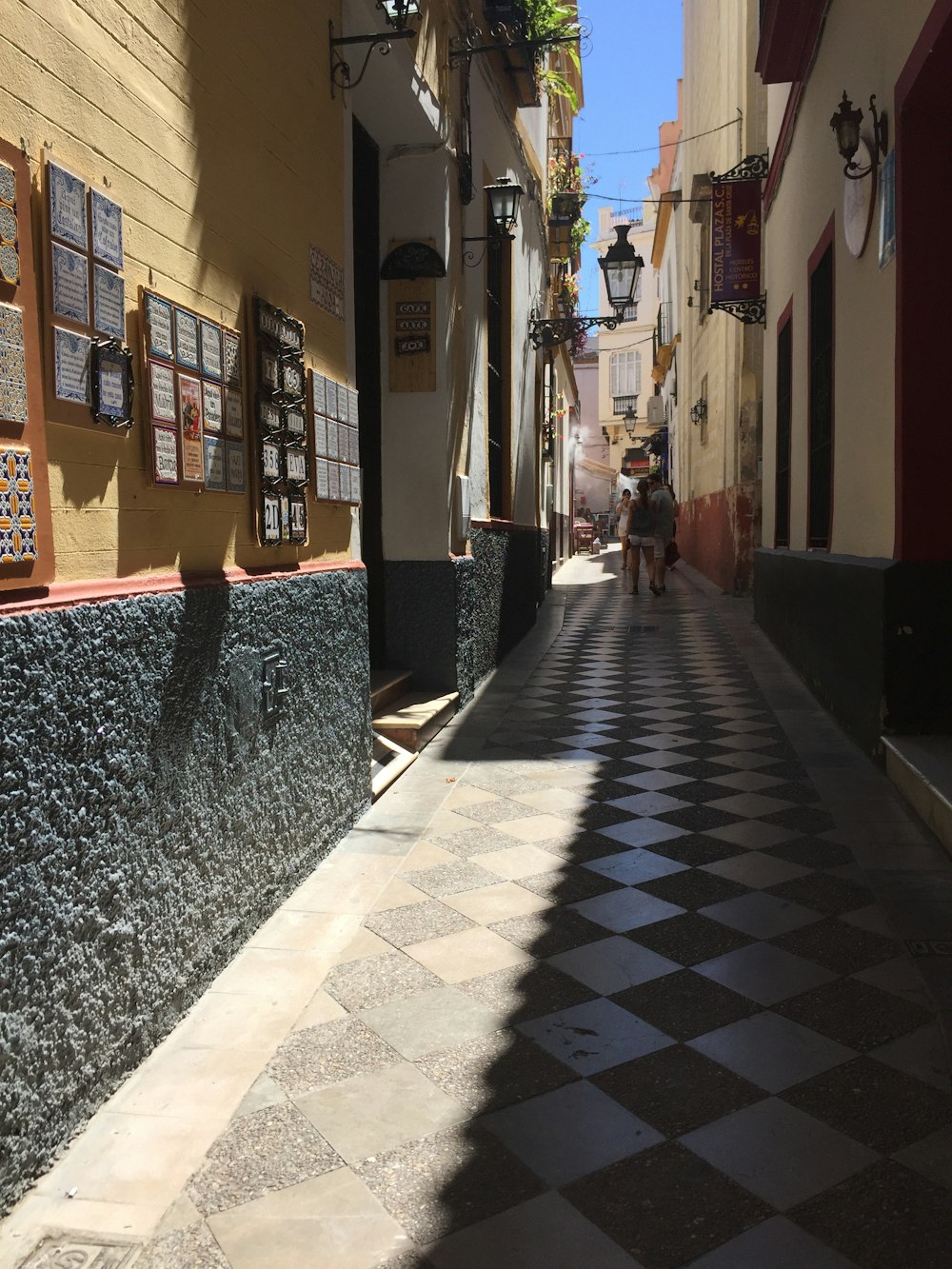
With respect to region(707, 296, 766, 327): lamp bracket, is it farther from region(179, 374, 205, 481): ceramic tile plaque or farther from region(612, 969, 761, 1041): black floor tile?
region(612, 969, 761, 1041): black floor tile

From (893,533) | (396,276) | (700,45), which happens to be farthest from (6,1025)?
(700,45)

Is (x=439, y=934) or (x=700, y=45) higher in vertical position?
(x=700, y=45)

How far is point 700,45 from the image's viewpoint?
19.3 metres

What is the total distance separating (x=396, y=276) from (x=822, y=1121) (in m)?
5.60

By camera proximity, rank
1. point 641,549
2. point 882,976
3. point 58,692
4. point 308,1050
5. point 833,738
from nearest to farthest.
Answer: point 58,692
point 308,1050
point 882,976
point 833,738
point 641,549

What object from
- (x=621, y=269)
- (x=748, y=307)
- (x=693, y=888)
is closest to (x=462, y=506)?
(x=693, y=888)

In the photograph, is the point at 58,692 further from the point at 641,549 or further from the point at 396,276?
the point at 641,549

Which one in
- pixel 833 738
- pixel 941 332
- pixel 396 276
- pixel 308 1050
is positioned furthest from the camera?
pixel 396 276

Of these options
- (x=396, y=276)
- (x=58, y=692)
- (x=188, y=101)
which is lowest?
(x=58, y=692)

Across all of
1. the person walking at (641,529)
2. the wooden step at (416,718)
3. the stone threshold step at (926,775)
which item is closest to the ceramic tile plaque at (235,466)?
the wooden step at (416,718)

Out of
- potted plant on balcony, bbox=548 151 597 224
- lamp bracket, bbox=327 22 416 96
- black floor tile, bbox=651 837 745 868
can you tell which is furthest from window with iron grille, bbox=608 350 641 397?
black floor tile, bbox=651 837 745 868

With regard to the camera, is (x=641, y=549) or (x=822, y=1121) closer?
(x=822, y=1121)

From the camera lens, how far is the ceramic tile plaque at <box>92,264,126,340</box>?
7.97 ft

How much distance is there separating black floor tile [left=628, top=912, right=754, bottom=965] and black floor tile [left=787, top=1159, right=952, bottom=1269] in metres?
1.06
